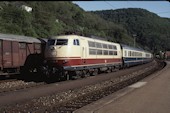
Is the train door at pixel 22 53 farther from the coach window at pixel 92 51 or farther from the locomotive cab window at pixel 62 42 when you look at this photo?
the coach window at pixel 92 51

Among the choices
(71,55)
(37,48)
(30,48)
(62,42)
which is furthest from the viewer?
(37,48)

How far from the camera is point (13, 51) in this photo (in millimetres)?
21625

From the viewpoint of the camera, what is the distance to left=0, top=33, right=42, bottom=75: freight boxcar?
67.6 feet

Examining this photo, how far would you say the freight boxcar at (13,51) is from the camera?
2061 cm

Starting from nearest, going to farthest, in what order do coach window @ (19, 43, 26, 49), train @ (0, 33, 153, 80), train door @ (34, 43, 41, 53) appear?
train @ (0, 33, 153, 80), coach window @ (19, 43, 26, 49), train door @ (34, 43, 41, 53)

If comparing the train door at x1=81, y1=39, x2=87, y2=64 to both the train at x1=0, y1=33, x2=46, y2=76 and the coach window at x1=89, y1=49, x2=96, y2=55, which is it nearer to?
the coach window at x1=89, y1=49, x2=96, y2=55

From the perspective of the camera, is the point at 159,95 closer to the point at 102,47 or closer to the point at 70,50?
the point at 70,50

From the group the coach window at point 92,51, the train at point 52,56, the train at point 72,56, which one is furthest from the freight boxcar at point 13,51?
the coach window at point 92,51

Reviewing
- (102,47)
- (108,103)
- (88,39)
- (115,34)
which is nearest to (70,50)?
(88,39)

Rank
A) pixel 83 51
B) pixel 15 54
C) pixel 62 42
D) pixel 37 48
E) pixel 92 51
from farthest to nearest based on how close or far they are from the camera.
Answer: pixel 37 48, pixel 92 51, pixel 83 51, pixel 15 54, pixel 62 42

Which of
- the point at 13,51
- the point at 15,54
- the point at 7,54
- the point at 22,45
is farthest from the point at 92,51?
the point at 7,54

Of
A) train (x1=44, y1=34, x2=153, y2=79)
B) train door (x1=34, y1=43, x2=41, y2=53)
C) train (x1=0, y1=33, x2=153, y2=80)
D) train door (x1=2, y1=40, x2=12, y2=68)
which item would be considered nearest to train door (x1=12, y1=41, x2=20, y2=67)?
train (x1=0, y1=33, x2=153, y2=80)

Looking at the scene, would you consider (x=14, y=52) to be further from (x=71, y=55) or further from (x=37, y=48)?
(x=71, y=55)

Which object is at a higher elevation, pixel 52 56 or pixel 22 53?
pixel 22 53
